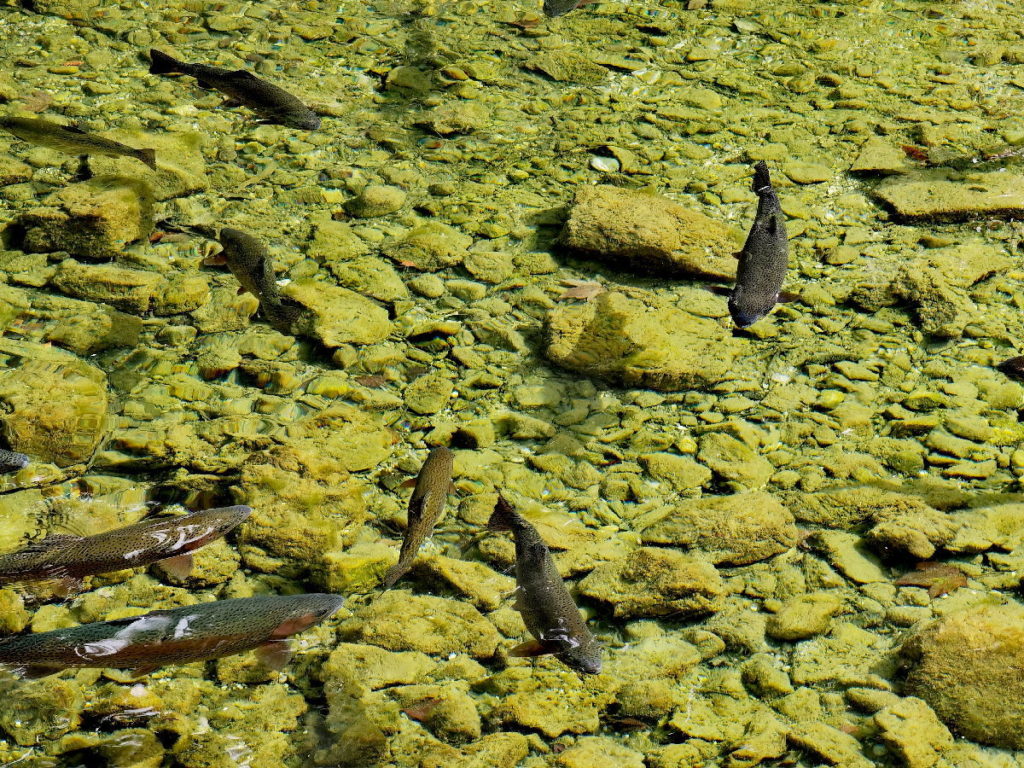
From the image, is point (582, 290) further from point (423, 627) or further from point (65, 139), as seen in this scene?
point (65, 139)

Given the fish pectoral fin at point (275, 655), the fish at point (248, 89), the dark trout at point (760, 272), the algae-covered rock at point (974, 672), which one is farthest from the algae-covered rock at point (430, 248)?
the algae-covered rock at point (974, 672)

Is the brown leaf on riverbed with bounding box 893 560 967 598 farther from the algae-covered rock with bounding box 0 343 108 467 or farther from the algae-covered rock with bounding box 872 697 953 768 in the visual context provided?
the algae-covered rock with bounding box 0 343 108 467

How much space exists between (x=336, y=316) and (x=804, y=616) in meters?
2.88

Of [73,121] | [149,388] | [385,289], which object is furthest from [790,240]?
[73,121]

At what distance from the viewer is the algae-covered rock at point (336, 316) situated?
17.5 ft

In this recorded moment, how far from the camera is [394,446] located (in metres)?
4.78

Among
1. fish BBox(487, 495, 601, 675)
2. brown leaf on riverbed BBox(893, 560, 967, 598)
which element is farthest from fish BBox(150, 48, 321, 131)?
brown leaf on riverbed BBox(893, 560, 967, 598)

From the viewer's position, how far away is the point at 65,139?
5723 millimetres

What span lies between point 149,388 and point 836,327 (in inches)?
145

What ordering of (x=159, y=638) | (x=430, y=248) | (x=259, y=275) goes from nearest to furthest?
(x=159, y=638)
(x=259, y=275)
(x=430, y=248)

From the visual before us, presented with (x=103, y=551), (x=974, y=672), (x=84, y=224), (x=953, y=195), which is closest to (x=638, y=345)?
(x=974, y=672)

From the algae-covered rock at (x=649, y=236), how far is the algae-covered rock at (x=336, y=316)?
1.32m

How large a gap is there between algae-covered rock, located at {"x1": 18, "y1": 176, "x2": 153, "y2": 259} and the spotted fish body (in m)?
2.43

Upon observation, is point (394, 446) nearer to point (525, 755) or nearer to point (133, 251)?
point (525, 755)
